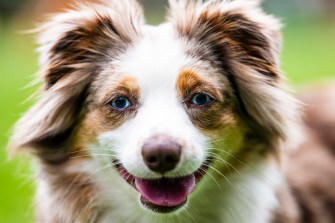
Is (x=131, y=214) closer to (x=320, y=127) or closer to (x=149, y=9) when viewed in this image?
(x=320, y=127)

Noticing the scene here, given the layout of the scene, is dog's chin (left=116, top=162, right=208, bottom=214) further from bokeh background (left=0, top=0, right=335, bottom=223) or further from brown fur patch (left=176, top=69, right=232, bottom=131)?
bokeh background (left=0, top=0, right=335, bottom=223)

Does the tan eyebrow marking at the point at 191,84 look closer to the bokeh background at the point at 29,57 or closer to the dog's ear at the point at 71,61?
the dog's ear at the point at 71,61

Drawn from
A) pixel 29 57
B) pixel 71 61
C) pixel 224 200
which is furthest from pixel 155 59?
pixel 29 57

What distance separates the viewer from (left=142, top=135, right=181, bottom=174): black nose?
3.74 metres

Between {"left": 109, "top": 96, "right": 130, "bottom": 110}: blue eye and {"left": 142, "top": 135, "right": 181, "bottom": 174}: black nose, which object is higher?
{"left": 109, "top": 96, "right": 130, "bottom": 110}: blue eye

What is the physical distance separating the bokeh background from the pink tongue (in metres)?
0.95

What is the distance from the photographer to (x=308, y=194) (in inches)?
206

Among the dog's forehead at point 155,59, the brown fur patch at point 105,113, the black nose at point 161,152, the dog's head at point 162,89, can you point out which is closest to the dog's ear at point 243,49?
the dog's head at point 162,89

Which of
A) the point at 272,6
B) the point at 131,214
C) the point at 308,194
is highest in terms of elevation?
the point at 131,214

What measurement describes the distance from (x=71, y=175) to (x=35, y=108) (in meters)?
0.47

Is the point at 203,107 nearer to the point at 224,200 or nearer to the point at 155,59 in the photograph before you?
the point at 155,59

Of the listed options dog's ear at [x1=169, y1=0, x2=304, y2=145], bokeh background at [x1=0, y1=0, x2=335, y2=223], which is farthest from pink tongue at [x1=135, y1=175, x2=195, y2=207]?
bokeh background at [x1=0, y1=0, x2=335, y2=223]

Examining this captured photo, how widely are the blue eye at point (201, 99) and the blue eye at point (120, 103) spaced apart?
1.19 ft

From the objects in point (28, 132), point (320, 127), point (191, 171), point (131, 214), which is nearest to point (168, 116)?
point (191, 171)
